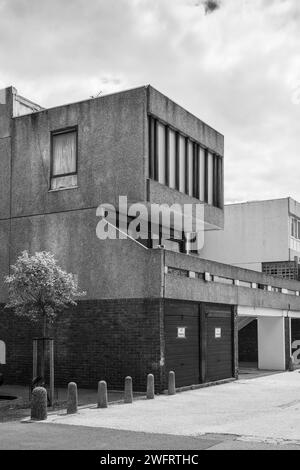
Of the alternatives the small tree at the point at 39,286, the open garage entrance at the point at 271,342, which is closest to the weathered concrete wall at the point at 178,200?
the small tree at the point at 39,286

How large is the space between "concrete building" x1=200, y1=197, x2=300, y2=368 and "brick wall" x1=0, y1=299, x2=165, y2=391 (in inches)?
861

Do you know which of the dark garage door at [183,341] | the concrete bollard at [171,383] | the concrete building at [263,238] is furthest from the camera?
the concrete building at [263,238]

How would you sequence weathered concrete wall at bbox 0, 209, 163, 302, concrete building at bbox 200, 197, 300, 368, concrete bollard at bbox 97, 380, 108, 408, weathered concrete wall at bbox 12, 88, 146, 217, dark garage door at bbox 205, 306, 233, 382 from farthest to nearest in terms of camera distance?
concrete building at bbox 200, 197, 300, 368 → dark garage door at bbox 205, 306, 233, 382 → weathered concrete wall at bbox 12, 88, 146, 217 → weathered concrete wall at bbox 0, 209, 163, 302 → concrete bollard at bbox 97, 380, 108, 408

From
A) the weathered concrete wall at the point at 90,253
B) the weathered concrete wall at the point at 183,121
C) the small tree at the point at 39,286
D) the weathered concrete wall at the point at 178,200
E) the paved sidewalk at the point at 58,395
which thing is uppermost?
the weathered concrete wall at the point at 183,121

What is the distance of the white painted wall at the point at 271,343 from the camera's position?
32688 mm

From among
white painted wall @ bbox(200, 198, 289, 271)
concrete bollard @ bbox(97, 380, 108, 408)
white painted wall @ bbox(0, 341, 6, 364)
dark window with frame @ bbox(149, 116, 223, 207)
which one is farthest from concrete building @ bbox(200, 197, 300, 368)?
concrete bollard @ bbox(97, 380, 108, 408)

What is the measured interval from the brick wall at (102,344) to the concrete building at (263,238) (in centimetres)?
2187

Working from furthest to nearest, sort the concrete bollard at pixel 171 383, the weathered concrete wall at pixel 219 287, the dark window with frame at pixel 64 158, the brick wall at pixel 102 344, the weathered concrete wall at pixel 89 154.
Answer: the dark window with frame at pixel 64 158
the weathered concrete wall at pixel 89 154
the weathered concrete wall at pixel 219 287
the brick wall at pixel 102 344
the concrete bollard at pixel 171 383

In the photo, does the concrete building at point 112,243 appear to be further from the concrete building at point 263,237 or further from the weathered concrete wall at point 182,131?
the concrete building at point 263,237

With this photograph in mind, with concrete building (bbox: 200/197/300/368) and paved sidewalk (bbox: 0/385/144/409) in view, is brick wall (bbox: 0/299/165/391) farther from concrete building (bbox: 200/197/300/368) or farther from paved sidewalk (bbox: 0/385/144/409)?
concrete building (bbox: 200/197/300/368)

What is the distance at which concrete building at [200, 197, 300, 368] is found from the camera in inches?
1651

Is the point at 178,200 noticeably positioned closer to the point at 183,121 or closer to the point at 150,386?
the point at 183,121

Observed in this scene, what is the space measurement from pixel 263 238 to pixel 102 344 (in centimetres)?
2307

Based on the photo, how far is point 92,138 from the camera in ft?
75.2
